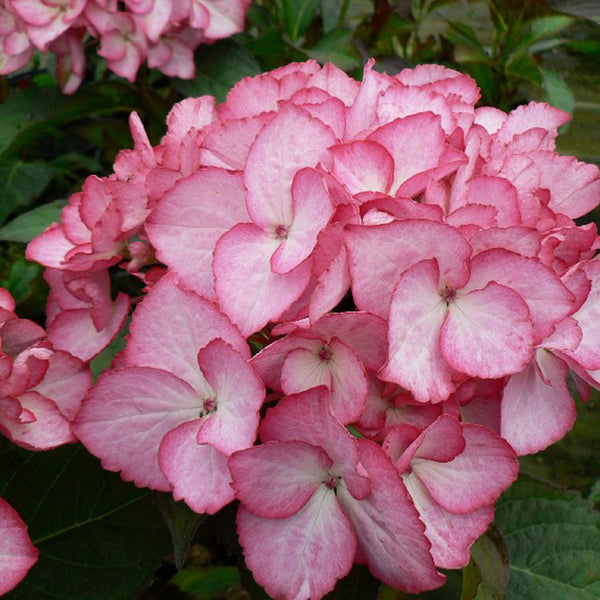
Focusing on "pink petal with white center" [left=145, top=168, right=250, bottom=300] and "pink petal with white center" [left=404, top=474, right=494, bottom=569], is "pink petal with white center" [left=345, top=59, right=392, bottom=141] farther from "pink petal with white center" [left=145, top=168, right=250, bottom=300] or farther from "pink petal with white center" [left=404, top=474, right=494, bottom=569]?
"pink petal with white center" [left=404, top=474, right=494, bottom=569]

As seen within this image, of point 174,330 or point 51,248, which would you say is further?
point 51,248

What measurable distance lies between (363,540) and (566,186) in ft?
0.99

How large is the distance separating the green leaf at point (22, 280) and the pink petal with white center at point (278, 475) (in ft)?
2.14

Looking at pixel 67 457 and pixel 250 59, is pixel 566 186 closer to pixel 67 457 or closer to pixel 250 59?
pixel 67 457

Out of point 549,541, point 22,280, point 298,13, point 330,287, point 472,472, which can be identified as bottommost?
point 22,280

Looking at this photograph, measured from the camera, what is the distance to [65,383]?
0.65 metres

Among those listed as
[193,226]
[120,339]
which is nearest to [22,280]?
[120,339]

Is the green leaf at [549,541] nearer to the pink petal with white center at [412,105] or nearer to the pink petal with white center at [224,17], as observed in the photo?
the pink petal with white center at [412,105]

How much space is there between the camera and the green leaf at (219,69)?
1296 mm

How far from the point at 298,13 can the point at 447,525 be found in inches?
42.2

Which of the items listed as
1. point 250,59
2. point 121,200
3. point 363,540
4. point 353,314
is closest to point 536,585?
point 363,540

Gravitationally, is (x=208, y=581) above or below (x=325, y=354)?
below

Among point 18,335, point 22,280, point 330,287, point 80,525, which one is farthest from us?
point 22,280

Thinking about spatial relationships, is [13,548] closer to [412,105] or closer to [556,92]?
[412,105]
